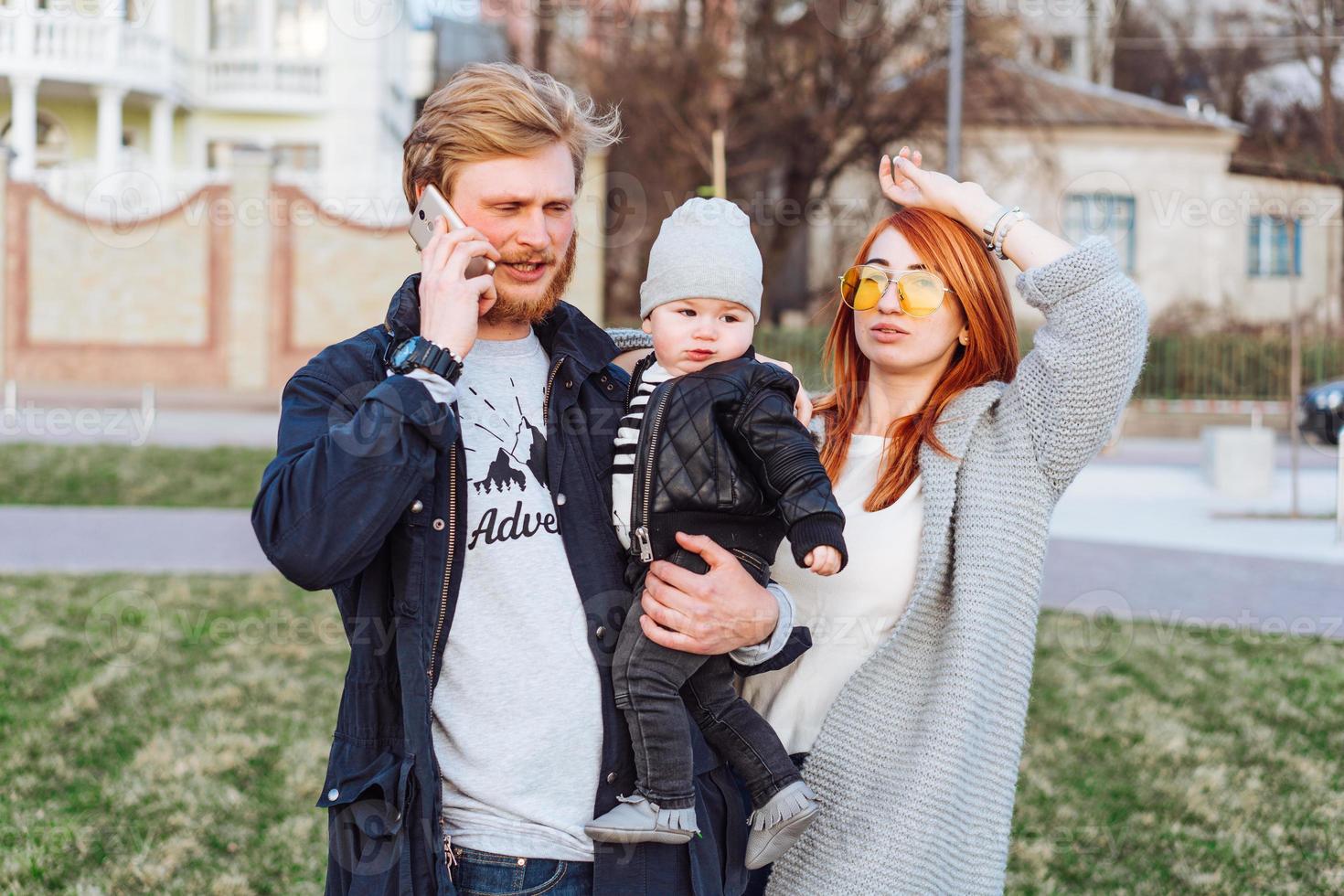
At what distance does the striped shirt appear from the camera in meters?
2.32

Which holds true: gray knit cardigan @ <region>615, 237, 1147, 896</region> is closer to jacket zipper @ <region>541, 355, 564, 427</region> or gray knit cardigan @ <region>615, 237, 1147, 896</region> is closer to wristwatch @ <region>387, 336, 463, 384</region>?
jacket zipper @ <region>541, 355, 564, 427</region>

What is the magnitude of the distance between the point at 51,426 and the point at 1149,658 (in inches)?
537

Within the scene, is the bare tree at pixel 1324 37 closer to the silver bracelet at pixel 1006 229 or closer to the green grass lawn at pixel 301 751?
the green grass lawn at pixel 301 751

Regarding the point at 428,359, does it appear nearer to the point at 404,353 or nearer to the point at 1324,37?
the point at 404,353

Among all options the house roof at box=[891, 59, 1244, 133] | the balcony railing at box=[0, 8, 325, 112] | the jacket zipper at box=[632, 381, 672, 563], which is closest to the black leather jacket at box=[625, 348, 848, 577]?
the jacket zipper at box=[632, 381, 672, 563]

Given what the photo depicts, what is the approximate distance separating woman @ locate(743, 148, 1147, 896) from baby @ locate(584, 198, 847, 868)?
0.17m

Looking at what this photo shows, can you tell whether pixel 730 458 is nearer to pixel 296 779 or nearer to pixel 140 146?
pixel 296 779

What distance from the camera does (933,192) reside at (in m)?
2.78

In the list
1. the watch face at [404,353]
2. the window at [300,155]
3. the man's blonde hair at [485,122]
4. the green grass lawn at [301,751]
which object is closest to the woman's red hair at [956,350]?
the man's blonde hair at [485,122]

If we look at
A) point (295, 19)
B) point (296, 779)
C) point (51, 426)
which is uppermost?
point (295, 19)

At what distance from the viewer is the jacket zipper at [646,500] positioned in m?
2.30

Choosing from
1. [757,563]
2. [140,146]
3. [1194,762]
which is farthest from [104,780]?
[140,146]

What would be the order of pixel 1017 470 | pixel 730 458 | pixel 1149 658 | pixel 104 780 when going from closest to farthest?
pixel 730 458, pixel 1017 470, pixel 104 780, pixel 1149 658

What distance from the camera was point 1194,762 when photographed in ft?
19.7
